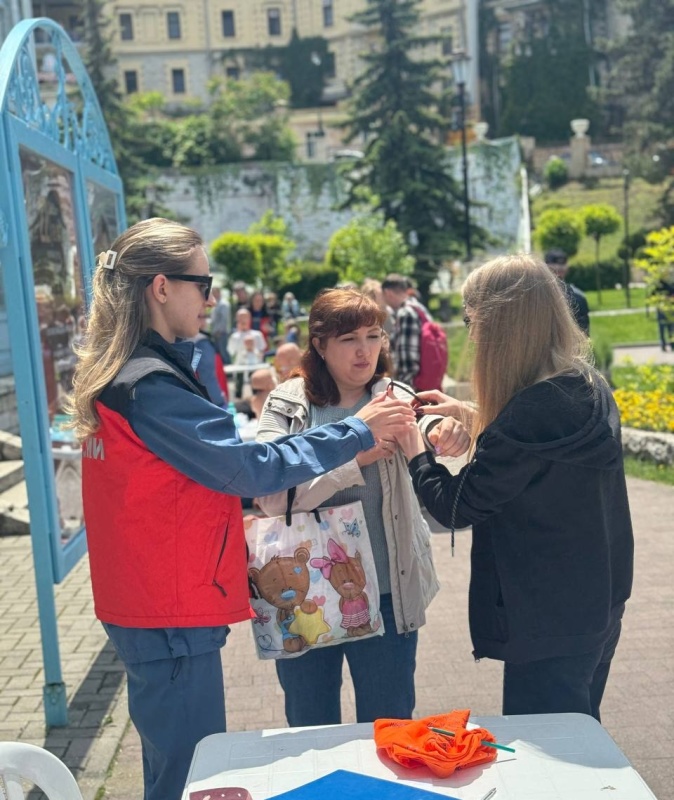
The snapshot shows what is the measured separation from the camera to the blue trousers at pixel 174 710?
2555 mm

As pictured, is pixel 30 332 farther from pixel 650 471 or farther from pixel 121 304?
pixel 650 471

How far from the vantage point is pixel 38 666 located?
5.36 m

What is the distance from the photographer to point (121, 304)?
257 centimetres

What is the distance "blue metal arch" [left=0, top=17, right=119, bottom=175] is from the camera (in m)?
4.33

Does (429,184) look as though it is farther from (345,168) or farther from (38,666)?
(38,666)

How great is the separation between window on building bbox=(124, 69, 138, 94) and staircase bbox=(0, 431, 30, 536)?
273 feet

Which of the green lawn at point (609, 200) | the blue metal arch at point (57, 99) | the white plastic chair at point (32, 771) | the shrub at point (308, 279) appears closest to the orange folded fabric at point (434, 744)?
the white plastic chair at point (32, 771)

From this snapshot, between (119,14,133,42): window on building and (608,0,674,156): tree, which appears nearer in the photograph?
(608,0,674,156): tree

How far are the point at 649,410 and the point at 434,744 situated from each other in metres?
8.60

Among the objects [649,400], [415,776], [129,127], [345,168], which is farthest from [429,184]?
[415,776]

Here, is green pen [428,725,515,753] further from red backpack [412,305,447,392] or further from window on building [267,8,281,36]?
window on building [267,8,281,36]

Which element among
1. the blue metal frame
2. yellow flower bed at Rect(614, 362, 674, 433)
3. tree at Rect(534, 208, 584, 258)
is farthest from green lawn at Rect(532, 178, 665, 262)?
the blue metal frame

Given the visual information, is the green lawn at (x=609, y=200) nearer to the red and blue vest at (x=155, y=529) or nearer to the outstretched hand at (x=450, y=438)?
the outstretched hand at (x=450, y=438)

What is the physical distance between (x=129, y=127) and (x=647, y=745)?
52.7m
